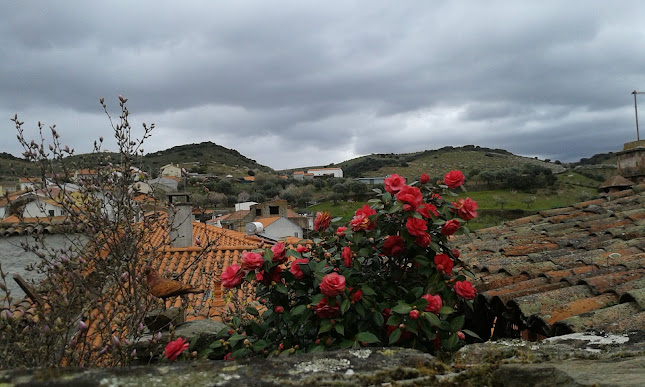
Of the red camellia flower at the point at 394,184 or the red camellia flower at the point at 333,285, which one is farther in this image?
the red camellia flower at the point at 394,184

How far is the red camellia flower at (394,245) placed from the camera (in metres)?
2.63

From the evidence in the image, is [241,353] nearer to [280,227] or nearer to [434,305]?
[434,305]

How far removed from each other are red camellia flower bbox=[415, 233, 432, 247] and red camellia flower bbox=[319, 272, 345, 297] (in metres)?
0.55

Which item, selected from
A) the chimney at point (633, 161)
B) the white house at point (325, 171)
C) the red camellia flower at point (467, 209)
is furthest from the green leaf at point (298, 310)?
the white house at point (325, 171)

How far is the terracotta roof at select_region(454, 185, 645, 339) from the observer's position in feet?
9.46

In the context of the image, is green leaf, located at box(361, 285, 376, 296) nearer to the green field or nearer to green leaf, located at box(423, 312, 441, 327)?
green leaf, located at box(423, 312, 441, 327)

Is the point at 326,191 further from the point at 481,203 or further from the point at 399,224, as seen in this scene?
the point at 399,224

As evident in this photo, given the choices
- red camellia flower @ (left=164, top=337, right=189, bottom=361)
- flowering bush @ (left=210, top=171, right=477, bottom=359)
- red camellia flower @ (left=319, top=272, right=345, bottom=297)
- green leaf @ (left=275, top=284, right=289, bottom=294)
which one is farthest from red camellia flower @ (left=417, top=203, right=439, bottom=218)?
red camellia flower @ (left=164, top=337, right=189, bottom=361)

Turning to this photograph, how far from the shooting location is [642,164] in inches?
372

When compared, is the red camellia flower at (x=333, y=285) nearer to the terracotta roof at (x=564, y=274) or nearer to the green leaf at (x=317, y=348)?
the green leaf at (x=317, y=348)

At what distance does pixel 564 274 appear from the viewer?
3826 millimetres

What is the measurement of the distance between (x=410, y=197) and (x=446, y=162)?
7558 cm

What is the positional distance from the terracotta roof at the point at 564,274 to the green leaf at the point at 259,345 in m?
1.84

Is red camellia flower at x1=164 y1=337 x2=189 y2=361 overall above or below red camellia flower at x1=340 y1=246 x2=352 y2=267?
below
